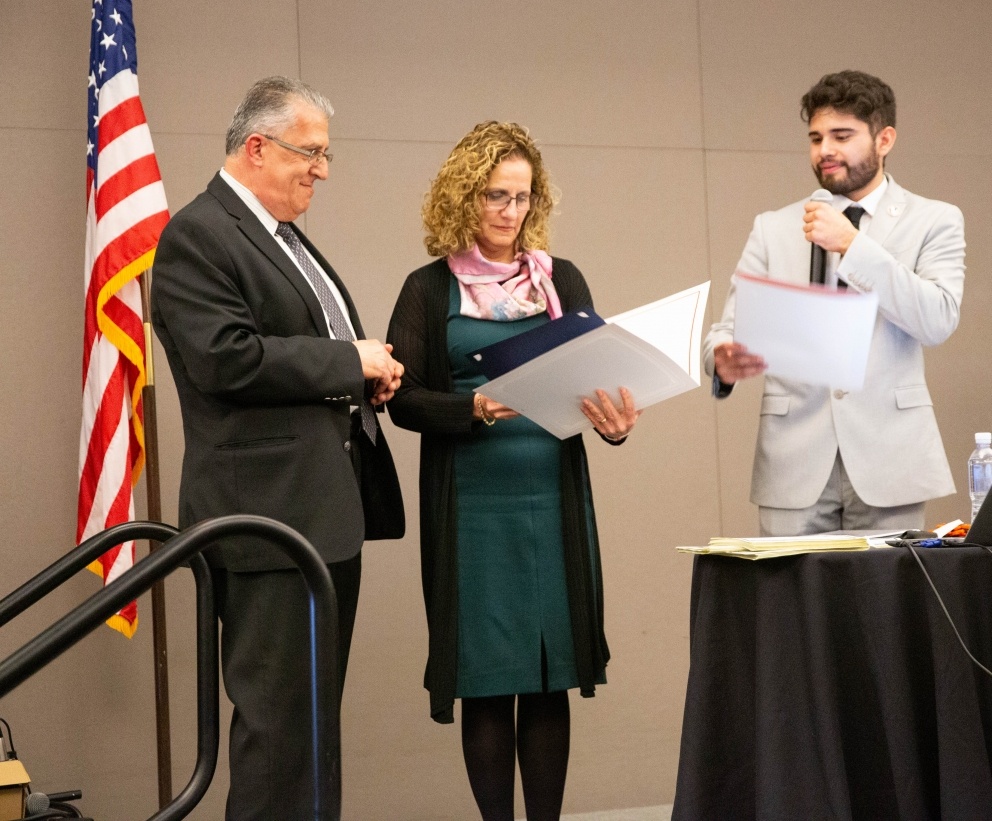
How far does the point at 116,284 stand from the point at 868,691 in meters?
2.26

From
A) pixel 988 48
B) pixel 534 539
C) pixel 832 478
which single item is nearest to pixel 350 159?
pixel 534 539

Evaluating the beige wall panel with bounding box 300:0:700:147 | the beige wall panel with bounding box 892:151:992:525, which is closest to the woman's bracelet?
the beige wall panel with bounding box 300:0:700:147

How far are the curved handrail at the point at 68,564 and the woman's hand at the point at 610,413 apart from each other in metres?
0.95

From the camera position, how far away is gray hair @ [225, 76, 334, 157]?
7.80 feet

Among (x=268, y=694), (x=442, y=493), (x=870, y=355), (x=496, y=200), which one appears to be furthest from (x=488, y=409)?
(x=870, y=355)

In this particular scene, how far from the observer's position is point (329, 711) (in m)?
1.53

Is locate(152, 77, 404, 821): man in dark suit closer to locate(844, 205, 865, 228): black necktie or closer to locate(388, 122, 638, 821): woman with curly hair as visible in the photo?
locate(388, 122, 638, 821): woman with curly hair

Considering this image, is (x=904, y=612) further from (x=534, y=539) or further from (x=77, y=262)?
(x=77, y=262)

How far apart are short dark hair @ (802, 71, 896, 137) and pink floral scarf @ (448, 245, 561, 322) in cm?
75

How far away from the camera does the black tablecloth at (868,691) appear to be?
1798 mm

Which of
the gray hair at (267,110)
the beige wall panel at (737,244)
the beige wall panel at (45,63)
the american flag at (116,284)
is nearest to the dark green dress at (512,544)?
the gray hair at (267,110)

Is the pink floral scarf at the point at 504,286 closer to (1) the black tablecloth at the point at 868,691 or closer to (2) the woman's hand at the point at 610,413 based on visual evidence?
(2) the woman's hand at the point at 610,413

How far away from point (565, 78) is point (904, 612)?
2656 millimetres

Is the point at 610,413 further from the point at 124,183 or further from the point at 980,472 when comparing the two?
the point at 124,183
